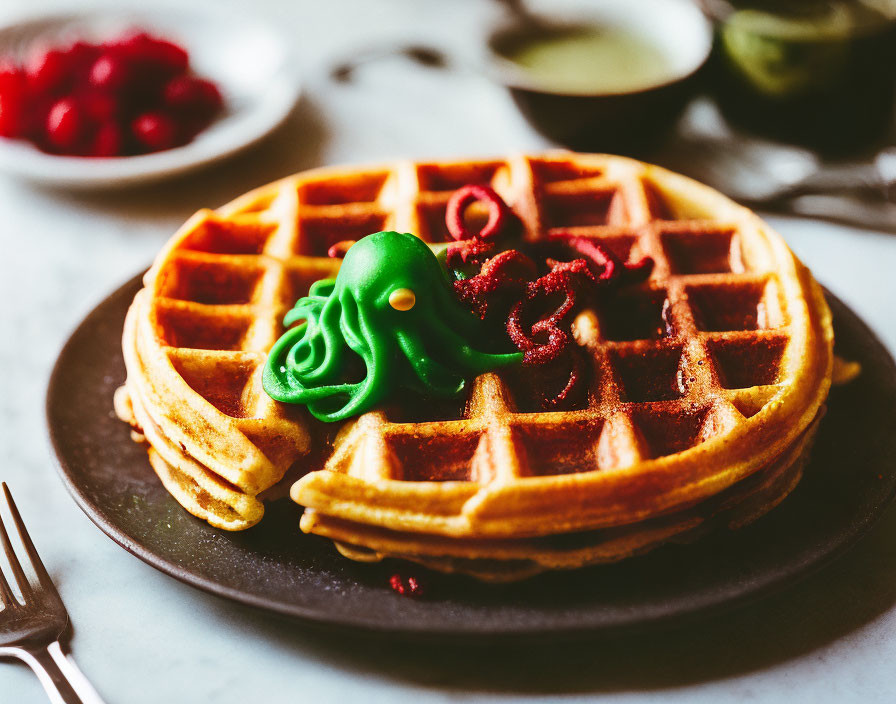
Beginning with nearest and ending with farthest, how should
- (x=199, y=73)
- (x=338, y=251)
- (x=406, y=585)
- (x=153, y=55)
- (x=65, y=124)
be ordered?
(x=406, y=585)
(x=338, y=251)
(x=65, y=124)
(x=153, y=55)
(x=199, y=73)

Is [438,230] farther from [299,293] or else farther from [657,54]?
[657,54]

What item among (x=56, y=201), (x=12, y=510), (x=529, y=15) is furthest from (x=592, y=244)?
(x=56, y=201)

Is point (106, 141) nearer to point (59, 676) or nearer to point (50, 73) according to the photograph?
point (50, 73)

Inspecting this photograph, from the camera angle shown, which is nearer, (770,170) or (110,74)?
(110,74)

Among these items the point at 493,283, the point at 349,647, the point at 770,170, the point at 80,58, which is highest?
the point at 80,58

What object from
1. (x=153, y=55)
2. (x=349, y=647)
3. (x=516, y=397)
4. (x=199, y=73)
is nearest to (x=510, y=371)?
(x=516, y=397)

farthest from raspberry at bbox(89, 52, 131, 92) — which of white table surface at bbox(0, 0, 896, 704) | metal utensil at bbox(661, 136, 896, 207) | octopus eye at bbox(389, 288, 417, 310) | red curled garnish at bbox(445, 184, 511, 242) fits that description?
metal utensil at bbox(661, 136, 896, 207)

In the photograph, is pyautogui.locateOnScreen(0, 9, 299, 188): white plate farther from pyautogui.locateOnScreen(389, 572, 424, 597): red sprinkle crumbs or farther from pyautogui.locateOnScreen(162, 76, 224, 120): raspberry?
pyautogui.locateOnScreen(389, 572, 424, 597): red sprinkle crumbs
